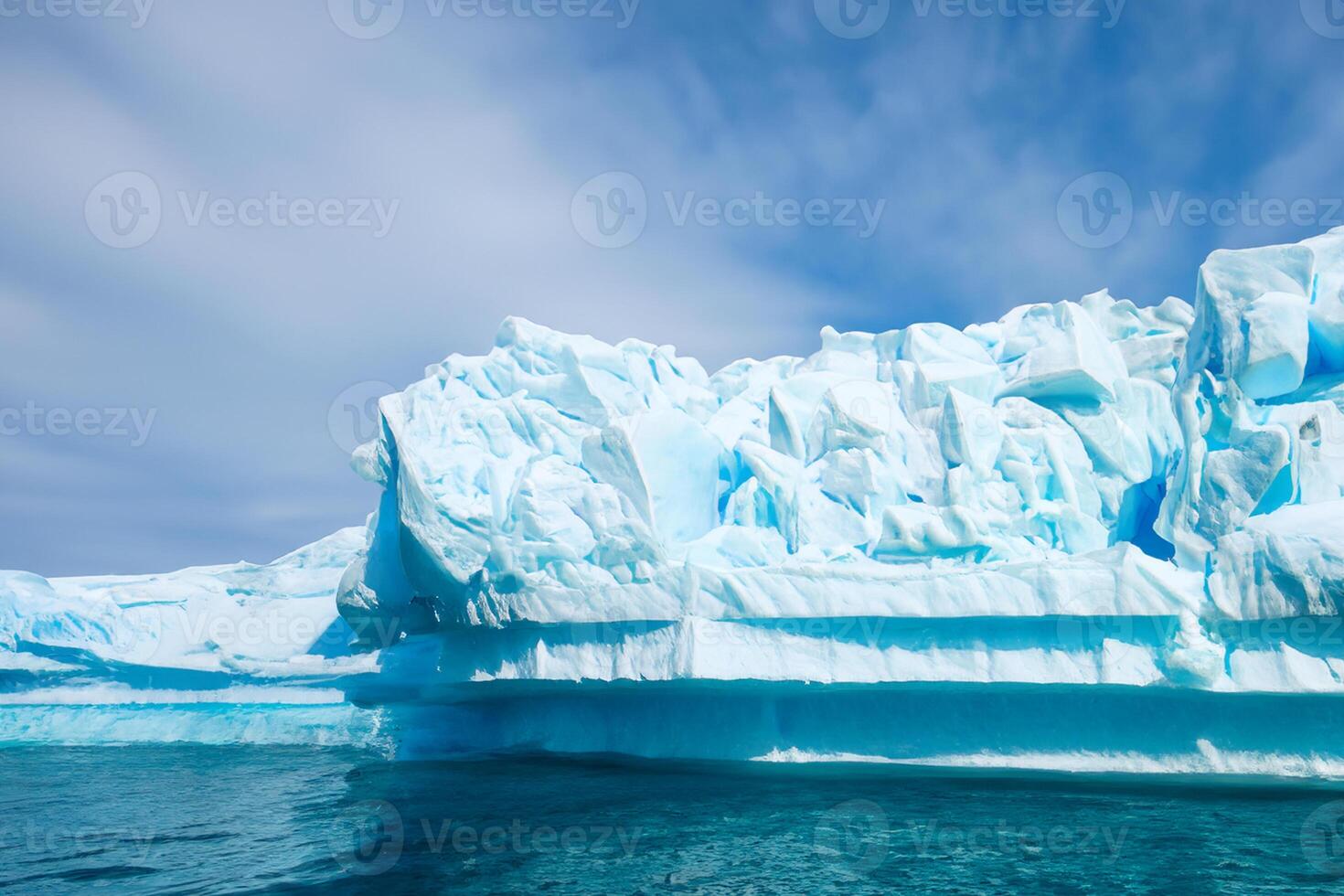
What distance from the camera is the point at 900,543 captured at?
9039mm

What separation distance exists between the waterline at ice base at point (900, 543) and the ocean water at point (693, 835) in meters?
0.65

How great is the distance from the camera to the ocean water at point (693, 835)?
217 inches

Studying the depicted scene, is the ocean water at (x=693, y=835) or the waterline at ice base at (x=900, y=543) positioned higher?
the waterline at ice base at (x=900, y=543)

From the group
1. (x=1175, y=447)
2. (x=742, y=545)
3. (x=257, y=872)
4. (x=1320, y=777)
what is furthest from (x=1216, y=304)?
(x=257, y=872)

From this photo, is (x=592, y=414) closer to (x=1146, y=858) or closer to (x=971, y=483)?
(x=971, y=483)

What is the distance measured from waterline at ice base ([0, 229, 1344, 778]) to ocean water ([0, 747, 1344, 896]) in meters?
0.65

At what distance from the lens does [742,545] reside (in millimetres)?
9938

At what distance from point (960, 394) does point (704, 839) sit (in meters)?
5.74

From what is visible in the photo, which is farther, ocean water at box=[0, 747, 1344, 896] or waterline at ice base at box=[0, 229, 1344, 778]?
waterline at ice base at box=[0, 229, 1344, 778]

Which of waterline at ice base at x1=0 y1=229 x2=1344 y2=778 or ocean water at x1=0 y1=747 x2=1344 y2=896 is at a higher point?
waterline at ice base at x1=0 y1=229 x2=1344 y2=778

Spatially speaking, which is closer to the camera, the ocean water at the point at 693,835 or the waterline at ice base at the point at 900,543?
the ocean water at the point at 693,835

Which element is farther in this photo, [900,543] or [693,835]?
[900,543]

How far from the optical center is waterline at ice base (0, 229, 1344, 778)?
777 cm

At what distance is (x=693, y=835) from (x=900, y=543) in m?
3.79
